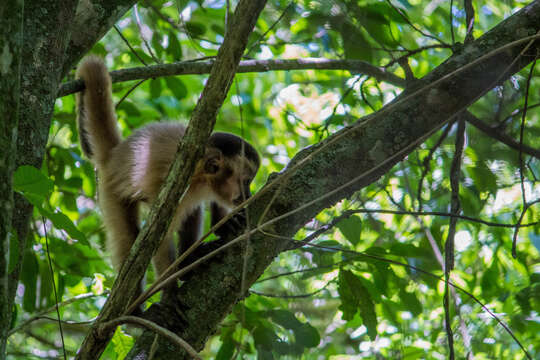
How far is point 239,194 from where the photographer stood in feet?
13.6

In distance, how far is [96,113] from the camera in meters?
4.22

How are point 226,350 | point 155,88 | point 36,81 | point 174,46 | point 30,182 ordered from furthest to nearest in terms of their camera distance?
point 155,88, point 174,46, point 226,350, point 36,81, point 30,182

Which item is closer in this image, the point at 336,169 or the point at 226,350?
the point at 336,169

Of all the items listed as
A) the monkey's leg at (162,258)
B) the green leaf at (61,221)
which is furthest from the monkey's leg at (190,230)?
the green leaf at (61,221)

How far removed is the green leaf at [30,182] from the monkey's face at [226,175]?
2.30 meters

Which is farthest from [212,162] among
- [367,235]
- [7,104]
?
[7,104]

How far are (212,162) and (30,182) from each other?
2.33 metres

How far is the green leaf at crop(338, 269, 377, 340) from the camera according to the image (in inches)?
123

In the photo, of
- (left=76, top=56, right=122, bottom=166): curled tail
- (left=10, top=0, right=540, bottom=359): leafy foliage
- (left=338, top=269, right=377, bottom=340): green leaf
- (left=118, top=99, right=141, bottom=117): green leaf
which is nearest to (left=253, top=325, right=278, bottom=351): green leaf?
(left=10, top=0, right=540, bottom=359): leafy foliage

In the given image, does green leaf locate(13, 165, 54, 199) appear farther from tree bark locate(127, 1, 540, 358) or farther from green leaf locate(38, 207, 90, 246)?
tree bark locate(127, 1, 540, 358)

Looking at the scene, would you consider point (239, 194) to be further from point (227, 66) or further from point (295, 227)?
point (227, 66)

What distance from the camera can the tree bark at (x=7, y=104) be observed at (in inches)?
57.7

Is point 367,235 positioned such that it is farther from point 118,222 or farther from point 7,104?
point 7,104

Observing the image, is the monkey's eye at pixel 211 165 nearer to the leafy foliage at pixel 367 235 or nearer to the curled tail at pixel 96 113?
the leafy foliage at pixel 367 235
